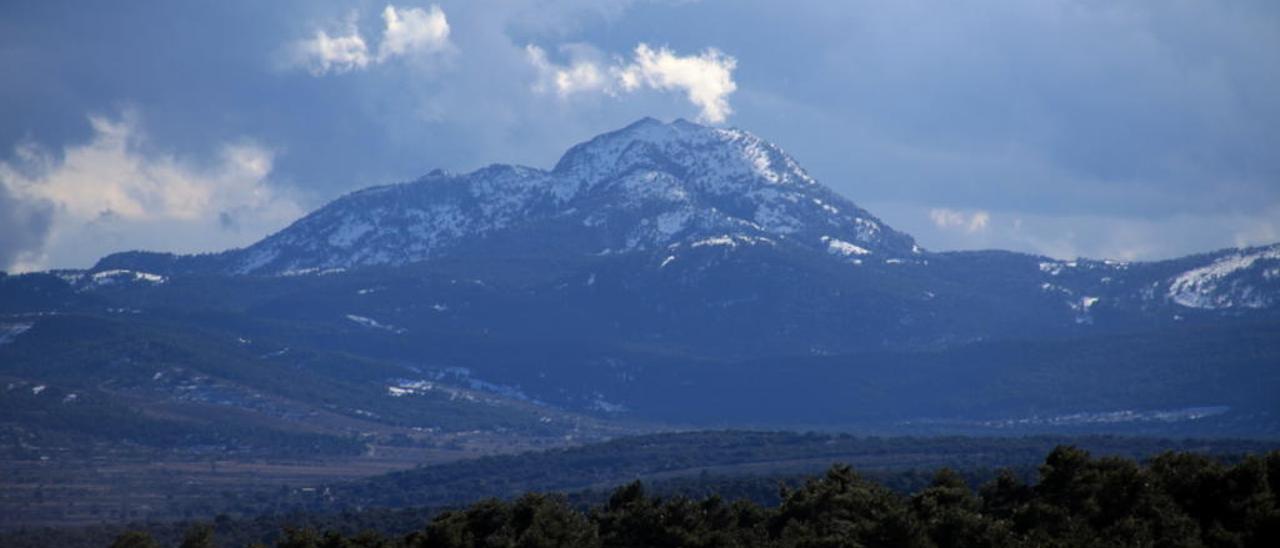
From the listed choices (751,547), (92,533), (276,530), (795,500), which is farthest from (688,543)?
(92,533)

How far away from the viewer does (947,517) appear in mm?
100375

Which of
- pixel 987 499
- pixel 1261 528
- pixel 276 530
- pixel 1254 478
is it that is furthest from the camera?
pixel 276 530

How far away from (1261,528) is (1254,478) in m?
8.28

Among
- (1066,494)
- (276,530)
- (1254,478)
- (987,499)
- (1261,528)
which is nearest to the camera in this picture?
(1261,528)

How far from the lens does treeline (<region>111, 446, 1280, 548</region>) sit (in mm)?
97250

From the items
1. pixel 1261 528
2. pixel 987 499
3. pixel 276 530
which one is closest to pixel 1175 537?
pixel 1261 528

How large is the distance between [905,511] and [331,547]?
32557mm

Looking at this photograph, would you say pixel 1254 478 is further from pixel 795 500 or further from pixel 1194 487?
pixel 795 500

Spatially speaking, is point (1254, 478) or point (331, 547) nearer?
point (1254, 478)

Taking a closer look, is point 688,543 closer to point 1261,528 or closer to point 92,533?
point 1261,528

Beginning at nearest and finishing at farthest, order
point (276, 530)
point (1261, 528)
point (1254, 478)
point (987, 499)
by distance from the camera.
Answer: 1. point (1261, 528)
2. point (1254, 478)
3. point (987, 499)
4. point (276, 530)

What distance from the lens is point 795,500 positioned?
122 m

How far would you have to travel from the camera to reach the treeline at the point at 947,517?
97.2 metres

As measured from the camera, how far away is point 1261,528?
93562 millimetres
